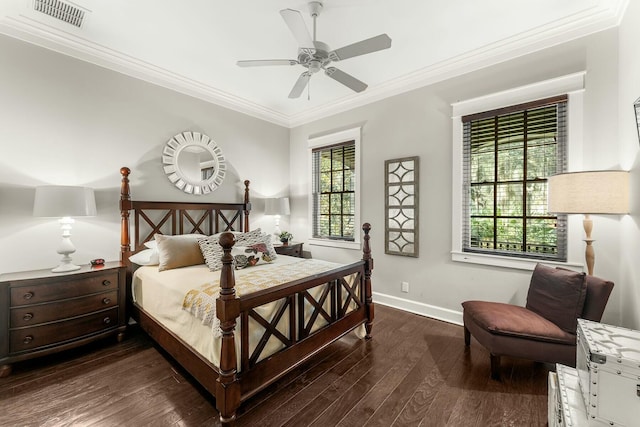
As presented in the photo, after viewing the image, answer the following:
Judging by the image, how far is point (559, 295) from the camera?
213 cm

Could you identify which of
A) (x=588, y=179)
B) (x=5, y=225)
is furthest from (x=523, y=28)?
(x=5, y=225)

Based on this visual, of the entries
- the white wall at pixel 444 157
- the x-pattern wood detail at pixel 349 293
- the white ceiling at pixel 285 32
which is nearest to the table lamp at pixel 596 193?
the white wall at pixel 444 157

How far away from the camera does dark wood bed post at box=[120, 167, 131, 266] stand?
288 centimetres

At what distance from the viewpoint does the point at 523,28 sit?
251 cm

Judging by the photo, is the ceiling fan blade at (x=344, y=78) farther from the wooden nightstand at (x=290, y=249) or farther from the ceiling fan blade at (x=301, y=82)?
the wooden nightstand at (x=290, y=249)

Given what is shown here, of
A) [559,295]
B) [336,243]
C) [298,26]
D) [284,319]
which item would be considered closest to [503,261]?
[559,295]

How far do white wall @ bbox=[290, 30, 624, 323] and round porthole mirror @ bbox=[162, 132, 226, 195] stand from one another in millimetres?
1669

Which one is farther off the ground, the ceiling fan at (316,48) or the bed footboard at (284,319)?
the ceiling fan at (316,48)

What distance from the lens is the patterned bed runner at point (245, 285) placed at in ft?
5.84

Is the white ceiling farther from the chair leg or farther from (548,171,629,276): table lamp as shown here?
the chair leg

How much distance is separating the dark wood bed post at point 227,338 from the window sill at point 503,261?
2.49 m

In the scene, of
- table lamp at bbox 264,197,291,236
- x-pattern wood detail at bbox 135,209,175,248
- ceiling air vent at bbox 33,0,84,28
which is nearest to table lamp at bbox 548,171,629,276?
table lamp at bbox 264,197,291,236

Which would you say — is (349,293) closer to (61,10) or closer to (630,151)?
(630,151)

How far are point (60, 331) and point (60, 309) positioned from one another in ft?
0.61
